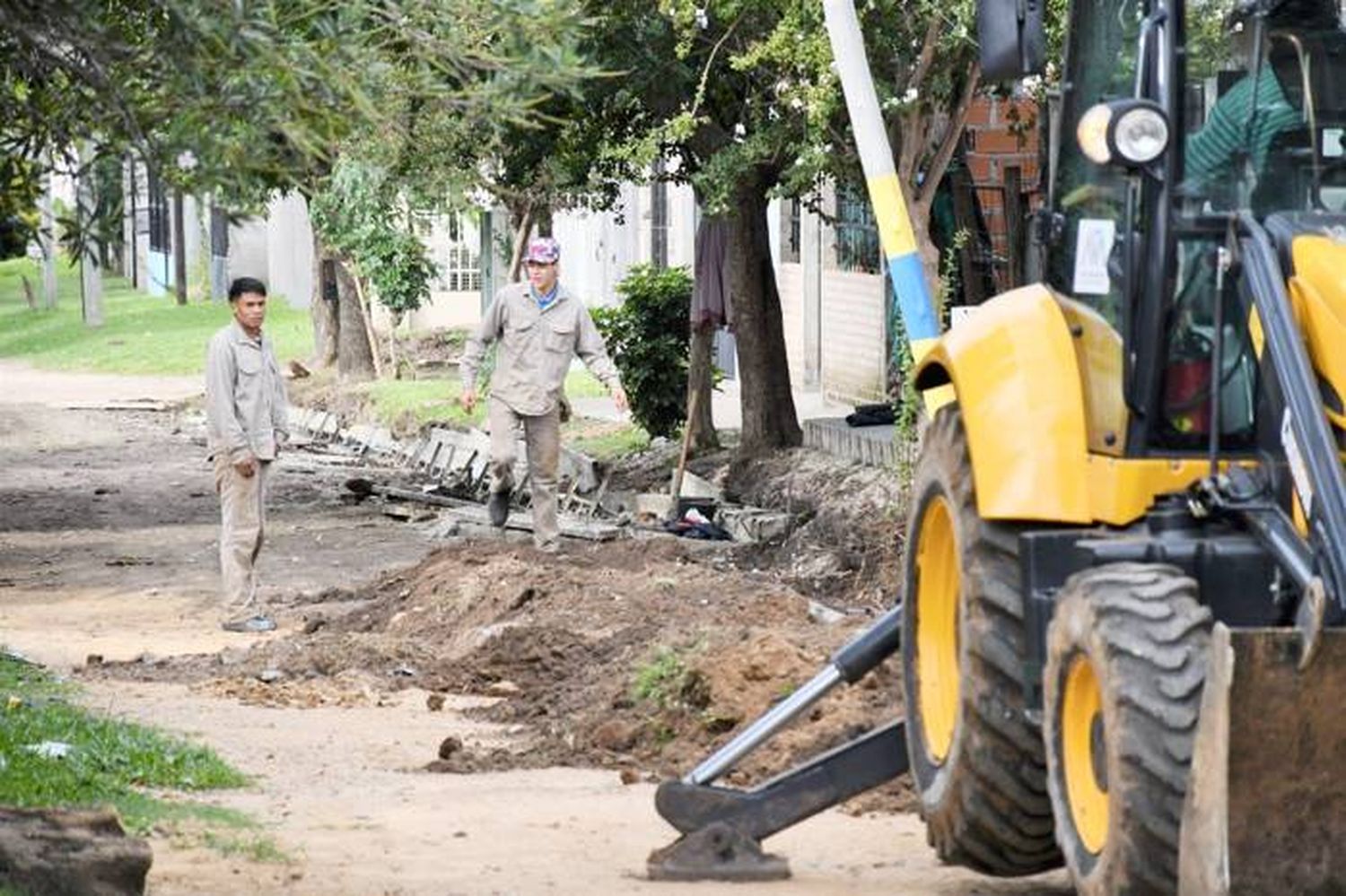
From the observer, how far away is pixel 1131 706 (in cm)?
696

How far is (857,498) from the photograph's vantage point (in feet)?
64.8

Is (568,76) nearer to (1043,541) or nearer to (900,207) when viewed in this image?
(1043,541)

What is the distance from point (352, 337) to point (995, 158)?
13.0m

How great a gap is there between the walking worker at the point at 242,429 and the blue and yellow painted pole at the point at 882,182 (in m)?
4.50

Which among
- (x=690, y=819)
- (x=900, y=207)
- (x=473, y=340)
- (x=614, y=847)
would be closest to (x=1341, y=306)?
(x=690, y=819)

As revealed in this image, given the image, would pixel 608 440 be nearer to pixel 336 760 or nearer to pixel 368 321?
pixel 368 321

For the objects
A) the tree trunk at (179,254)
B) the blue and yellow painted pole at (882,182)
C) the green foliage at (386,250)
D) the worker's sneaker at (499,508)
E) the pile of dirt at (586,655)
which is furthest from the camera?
the green foliage at (386,250)

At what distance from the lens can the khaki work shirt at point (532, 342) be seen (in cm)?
1870

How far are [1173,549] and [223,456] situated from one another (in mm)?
9715

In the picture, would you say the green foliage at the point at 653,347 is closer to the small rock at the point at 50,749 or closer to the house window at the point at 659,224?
the house window at the point at 659,224

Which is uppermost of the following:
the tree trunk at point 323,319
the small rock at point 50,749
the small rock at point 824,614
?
the tree trunk at point 323,319

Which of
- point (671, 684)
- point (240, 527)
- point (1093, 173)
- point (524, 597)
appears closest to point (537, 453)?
→ point (240, 527)

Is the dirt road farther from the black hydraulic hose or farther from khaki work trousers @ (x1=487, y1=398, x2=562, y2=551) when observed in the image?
the black hydraulic hose

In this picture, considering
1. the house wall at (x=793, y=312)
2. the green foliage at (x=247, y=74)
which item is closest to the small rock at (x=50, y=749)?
the green foliage at (x=247, y=74)
